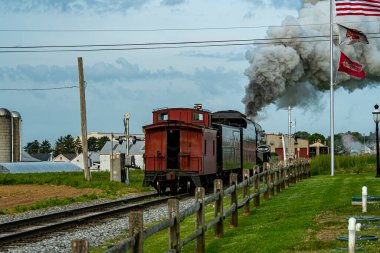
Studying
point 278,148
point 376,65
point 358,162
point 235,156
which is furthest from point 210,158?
point 278,148

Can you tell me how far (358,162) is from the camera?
48250 millimetres

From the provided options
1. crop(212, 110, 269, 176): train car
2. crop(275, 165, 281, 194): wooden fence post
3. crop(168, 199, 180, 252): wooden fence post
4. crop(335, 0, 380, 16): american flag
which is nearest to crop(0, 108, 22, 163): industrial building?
crop(212, 110, 269, 176): train car

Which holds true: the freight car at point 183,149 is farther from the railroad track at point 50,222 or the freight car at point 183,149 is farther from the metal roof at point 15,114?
the metal roof at point 15,114

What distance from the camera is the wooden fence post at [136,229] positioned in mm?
8203

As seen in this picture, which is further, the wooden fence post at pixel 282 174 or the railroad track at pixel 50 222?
the wooden fence post at pixel 282 174

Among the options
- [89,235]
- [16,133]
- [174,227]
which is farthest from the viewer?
[16,133]

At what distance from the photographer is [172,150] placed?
29812mm

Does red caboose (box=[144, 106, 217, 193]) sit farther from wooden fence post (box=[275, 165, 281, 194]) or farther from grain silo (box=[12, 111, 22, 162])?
grain silo (box=[12, 111, 22, 162])

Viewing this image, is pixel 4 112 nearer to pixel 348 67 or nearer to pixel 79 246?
pixel 348 67

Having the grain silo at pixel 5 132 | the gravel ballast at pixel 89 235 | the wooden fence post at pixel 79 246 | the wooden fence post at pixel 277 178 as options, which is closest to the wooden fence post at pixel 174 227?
the wooden fence post at pixel 79 246

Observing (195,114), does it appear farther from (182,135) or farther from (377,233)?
(377,233)

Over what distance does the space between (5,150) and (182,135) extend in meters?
61.5

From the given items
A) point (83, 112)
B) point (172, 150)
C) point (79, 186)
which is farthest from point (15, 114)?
point (172, 150)

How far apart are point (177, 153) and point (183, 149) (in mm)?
468
